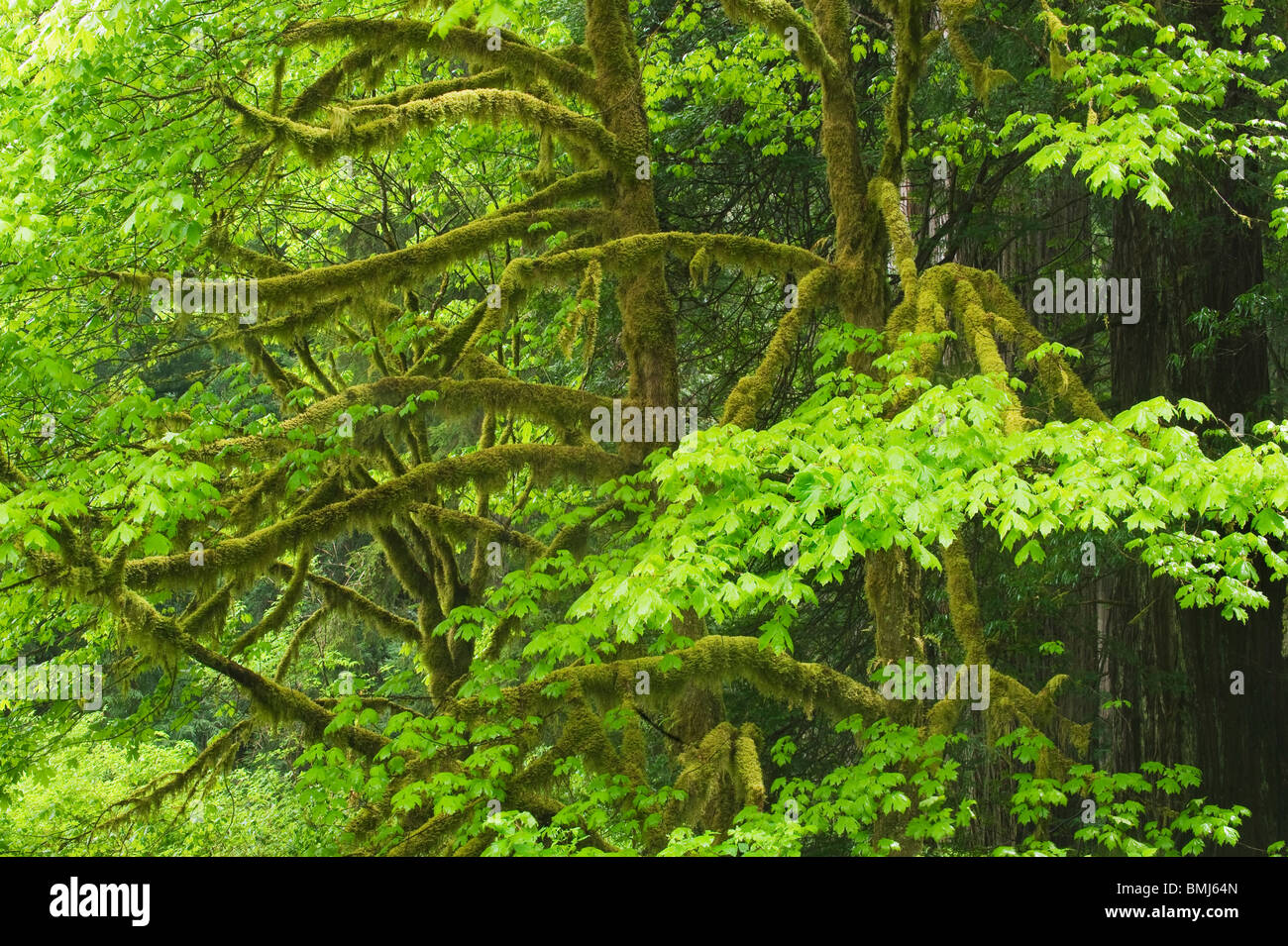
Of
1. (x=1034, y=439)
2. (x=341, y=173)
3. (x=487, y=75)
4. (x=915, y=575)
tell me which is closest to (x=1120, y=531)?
(x=915, y=575)

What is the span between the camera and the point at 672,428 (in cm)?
750

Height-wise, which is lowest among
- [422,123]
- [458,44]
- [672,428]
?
[672,428]

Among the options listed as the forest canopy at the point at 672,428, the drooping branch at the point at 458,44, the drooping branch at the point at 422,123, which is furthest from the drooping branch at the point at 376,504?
the drooping branch at the point at 458,44

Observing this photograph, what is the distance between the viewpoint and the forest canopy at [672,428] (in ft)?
16.4

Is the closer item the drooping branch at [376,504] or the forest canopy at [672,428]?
the forest canopy at [672,428]

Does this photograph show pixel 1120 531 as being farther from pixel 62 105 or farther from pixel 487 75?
pixel 62 105

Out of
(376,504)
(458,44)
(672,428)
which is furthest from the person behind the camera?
(672,428)

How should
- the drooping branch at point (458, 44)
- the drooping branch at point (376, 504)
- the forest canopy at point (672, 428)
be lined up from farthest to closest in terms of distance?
the drooping branch at point (458, 44) < the drooping branch at point (376, 504) < the forest canopy at point (672, 428)

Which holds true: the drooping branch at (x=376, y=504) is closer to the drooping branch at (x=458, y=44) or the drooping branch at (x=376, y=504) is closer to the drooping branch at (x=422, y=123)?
the drooping branch at (x=422, y=123)

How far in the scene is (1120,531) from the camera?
25.0 feet

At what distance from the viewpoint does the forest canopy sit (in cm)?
501

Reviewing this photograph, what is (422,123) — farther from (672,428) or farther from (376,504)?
(672,428)

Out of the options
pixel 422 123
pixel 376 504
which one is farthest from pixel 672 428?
pixel 422 123

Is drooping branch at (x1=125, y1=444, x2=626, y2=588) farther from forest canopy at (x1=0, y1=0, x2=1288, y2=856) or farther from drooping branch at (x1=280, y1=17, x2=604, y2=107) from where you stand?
drooping branch at (x1=280, y1=17, x2=604, y2=107)
